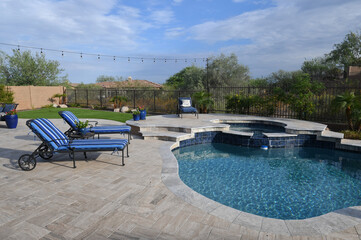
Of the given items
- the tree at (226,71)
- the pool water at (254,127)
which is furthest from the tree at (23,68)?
the pool water at (254,127)

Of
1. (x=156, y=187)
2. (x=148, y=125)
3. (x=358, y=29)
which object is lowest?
(x=156, y=187)

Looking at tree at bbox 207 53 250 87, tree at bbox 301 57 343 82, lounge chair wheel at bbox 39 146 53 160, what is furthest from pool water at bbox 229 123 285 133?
tree at bbox 301 57 343 82

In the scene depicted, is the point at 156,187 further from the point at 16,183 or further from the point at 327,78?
the point at 327,78

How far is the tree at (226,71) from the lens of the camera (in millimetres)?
24969

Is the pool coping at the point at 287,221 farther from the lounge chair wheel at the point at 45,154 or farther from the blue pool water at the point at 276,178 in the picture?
the lounge chair wheel at the point at 45,154

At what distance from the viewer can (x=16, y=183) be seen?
396cm

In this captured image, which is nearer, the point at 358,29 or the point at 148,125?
the point at 148,125

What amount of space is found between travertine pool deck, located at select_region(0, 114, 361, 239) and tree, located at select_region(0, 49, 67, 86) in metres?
27.6

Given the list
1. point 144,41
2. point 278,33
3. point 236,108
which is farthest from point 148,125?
point 278,33

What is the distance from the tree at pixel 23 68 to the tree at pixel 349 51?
38.5 meters

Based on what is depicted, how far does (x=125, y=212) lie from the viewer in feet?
9.82

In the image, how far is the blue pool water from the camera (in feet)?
12.7

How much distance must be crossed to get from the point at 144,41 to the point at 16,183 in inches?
501

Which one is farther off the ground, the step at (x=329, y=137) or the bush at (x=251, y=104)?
the bush at (x=251, y=104)
